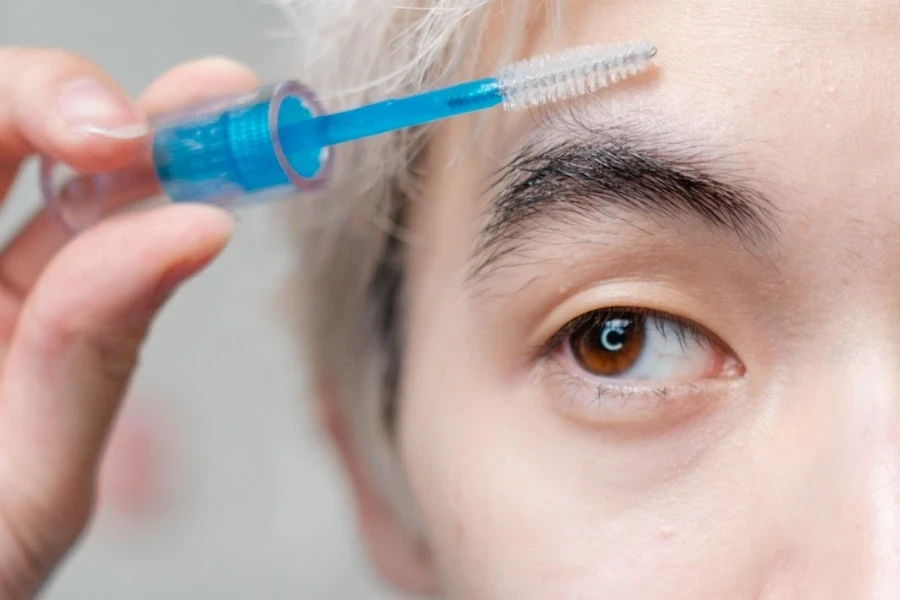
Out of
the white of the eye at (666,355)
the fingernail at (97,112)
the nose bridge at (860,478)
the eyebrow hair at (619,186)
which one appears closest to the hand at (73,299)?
the fingernail at (97,112)

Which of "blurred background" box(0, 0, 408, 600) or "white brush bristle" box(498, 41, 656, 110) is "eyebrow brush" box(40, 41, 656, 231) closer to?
"white brush bristle" box(498, 41, 656, 110)

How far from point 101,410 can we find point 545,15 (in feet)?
1.57

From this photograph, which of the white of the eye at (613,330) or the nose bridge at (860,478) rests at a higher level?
the white of the eye at (613,330)

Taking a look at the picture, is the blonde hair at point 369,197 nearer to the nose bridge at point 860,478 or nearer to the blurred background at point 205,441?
the nose bridge at point 860,478

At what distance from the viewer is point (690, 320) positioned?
0.60 meters

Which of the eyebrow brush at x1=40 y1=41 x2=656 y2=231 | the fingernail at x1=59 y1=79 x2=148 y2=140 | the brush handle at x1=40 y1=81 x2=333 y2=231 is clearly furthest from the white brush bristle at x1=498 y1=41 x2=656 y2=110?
the fingernail at x1=59 y1=79 x2=148 y2=140

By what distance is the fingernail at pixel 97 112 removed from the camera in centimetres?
64

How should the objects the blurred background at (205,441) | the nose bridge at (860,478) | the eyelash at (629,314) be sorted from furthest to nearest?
1. the blurred background at (205,441)
2. the eyelash at (629,314)
3. the nose bridge at (860,478)

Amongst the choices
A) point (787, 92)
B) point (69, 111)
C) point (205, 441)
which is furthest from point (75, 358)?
point (205, 441)

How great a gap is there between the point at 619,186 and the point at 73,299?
0.41m

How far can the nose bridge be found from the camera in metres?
0.50

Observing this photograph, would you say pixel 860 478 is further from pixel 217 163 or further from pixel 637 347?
pixel 217 163

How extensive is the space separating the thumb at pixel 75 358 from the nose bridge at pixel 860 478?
433 mm

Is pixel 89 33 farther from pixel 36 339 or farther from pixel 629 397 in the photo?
pixel 629 397
